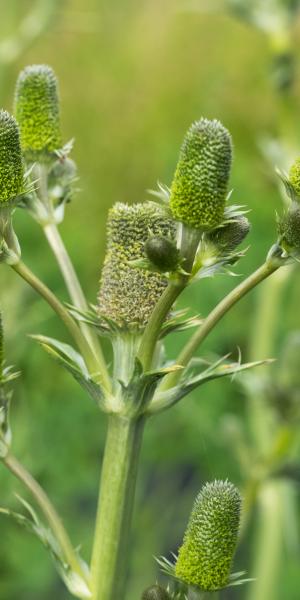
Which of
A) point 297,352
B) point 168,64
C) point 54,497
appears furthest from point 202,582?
point 168,64

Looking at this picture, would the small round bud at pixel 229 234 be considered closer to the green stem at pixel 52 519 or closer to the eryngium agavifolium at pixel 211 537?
the eryngium agavifolium at pixel 211 537

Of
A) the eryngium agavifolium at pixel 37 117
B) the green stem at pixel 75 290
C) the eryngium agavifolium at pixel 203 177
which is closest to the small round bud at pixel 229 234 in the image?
the eryngium agavifolium at pixel 203 177

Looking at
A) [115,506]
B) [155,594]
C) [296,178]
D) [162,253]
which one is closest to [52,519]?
[115,506]

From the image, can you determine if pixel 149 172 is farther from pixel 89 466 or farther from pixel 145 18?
pixel 89 466

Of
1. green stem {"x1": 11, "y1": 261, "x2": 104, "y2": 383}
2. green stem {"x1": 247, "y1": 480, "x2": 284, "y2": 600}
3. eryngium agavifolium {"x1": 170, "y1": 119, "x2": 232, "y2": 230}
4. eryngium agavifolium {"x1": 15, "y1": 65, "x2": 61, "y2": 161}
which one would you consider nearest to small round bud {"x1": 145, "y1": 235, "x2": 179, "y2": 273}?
eryngium agavifolium {"x1": 170, "y1": 119, "x2": 232, "y2": 230}

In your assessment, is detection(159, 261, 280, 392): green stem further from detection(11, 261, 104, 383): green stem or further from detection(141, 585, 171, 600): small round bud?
detection(141, 585, 171, 600): small round bud

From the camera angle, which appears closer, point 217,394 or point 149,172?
point 217,394

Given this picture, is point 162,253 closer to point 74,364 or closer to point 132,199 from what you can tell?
point 74,364
